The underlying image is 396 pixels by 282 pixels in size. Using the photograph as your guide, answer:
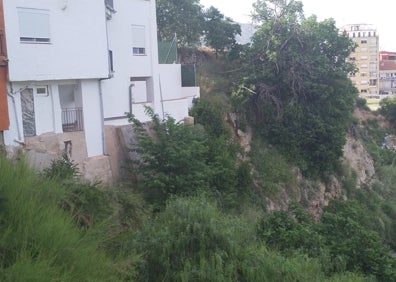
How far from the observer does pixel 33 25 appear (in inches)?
545

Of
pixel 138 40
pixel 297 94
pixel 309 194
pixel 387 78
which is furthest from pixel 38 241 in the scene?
pixel 387 78

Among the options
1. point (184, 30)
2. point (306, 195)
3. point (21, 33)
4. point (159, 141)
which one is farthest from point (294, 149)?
point (21, 33)

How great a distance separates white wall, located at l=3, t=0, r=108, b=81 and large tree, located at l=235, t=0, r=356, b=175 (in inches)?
427

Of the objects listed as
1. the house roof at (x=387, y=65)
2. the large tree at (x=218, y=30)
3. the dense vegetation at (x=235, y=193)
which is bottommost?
the dense vegetation at (x=235, y=193)

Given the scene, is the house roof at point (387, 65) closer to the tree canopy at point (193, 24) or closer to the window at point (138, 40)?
the tree canopy at point (193, 24)

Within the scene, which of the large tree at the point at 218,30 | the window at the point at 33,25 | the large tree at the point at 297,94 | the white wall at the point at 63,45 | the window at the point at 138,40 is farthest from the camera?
the large tree at the point at 218,30

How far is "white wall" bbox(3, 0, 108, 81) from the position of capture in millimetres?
13438

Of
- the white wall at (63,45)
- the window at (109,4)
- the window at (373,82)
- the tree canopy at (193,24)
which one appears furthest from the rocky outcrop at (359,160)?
the window at (373,82)

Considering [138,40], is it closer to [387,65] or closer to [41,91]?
[41,91]

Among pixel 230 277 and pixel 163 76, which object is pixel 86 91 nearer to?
pixel 163 76

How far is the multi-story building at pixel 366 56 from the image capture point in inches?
3024

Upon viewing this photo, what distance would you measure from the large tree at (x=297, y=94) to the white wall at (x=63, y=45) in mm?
10836

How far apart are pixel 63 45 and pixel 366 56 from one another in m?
69.7

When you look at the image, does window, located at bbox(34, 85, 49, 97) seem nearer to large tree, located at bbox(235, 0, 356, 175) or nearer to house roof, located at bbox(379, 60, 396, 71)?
large tree, located at bbox(235, 0, 356, 175)
